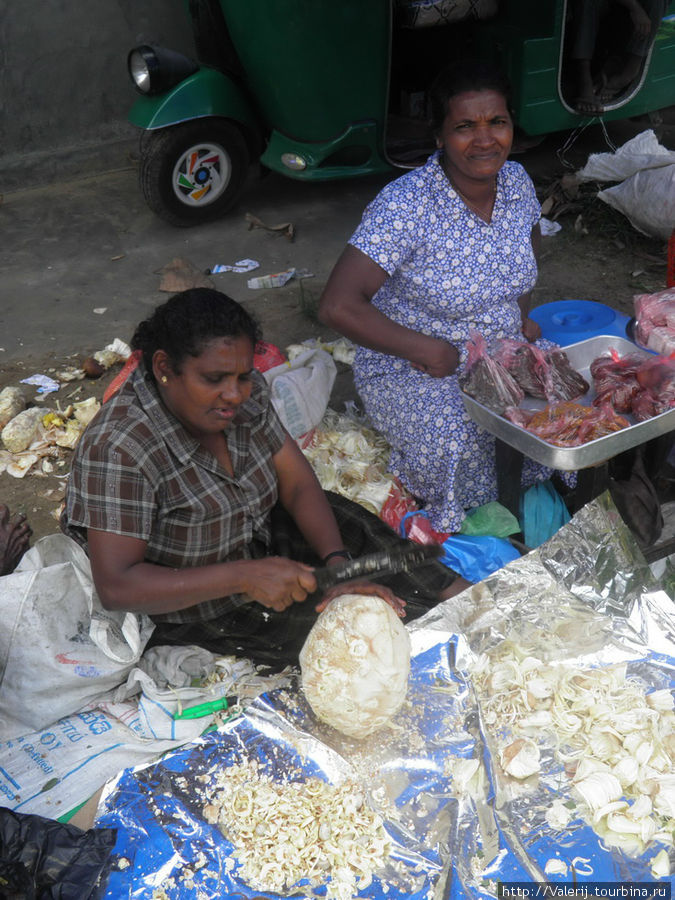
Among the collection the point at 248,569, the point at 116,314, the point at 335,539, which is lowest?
the point at 116,314

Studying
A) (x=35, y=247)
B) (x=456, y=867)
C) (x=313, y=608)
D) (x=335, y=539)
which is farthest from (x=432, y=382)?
(x=35, y=247)

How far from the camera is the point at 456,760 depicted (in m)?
1.98

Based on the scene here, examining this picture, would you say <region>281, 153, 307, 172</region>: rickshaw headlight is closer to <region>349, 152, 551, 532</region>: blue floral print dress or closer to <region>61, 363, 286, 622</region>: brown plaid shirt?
<region>349, 152, 551, 532</region>: blue floral print dress

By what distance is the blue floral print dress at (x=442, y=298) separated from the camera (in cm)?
257

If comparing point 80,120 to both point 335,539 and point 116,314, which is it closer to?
point 116,314

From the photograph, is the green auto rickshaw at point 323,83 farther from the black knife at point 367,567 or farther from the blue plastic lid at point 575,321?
the black knife at point 367,567

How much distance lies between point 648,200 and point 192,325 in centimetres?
352

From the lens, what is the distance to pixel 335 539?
2.29m

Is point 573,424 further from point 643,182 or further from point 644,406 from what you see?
point 643,182

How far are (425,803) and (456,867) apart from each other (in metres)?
0.16

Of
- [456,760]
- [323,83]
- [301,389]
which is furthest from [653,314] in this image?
[323,83]

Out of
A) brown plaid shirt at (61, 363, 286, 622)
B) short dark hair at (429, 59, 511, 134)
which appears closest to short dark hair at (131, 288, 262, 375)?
brown plaid shirt at (61, 363, 286, 622)

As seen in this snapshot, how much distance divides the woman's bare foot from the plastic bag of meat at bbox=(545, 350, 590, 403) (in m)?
1.54

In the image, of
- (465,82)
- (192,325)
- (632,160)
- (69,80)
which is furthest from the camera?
(69,80)
